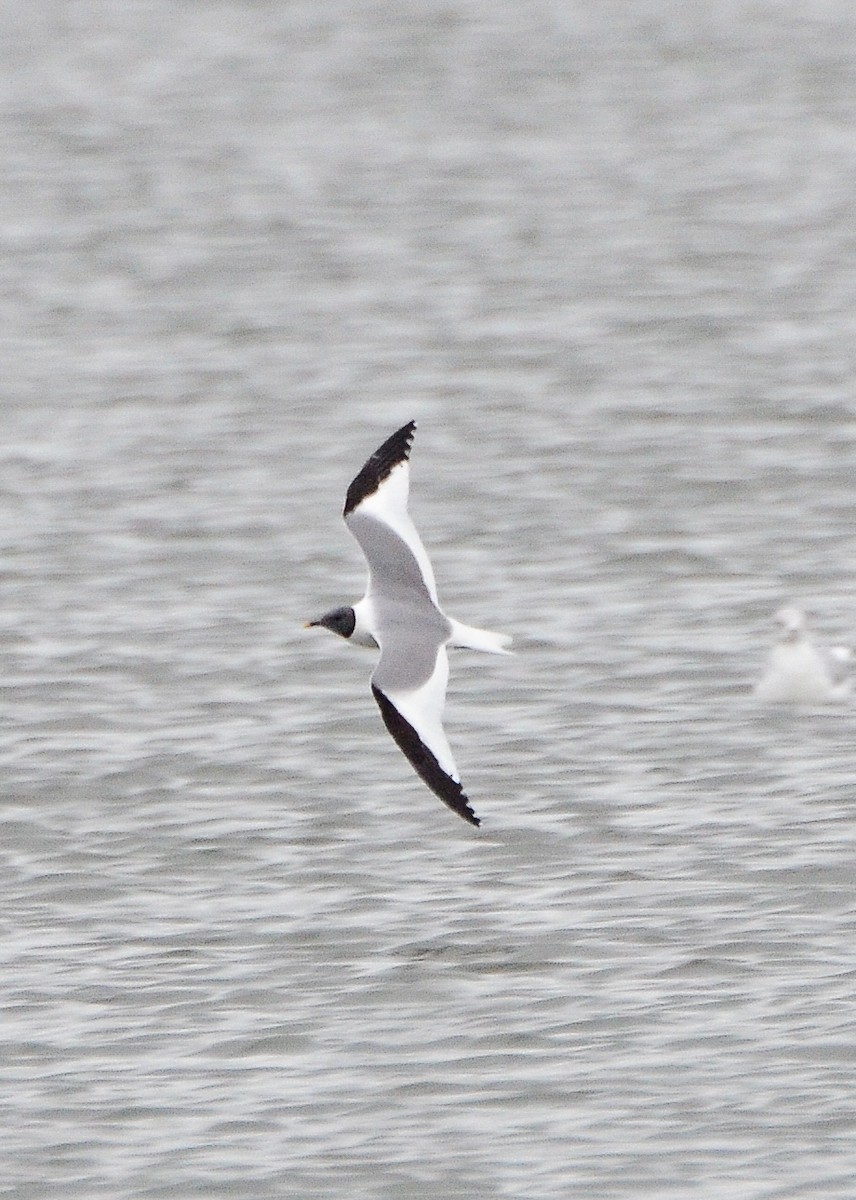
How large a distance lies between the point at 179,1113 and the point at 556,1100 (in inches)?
39.5

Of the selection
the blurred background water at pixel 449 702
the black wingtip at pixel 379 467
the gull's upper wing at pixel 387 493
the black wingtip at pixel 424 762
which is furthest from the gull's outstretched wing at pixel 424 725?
the black wingtip at pixel 379 467

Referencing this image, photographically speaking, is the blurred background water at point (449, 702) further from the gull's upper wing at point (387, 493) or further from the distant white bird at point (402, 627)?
the gull's upper wing at point (387, 493)

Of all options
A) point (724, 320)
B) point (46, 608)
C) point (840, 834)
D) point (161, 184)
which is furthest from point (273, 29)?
point (840, 834)

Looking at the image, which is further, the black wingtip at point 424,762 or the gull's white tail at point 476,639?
the gull's white tail at point 476,639

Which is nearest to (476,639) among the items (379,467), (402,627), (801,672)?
(402,627)

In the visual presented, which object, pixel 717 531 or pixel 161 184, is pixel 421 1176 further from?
pixel 161 184

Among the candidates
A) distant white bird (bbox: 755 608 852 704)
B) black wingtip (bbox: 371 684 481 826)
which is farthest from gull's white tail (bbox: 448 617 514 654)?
distant white bird (bbox: 755 608 852 704)

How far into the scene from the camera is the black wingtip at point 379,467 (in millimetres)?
10406

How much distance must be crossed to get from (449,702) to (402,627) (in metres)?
2.62

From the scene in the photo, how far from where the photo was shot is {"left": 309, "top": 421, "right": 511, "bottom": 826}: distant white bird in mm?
8742

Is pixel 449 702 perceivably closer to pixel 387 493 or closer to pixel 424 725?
pixel 387 493

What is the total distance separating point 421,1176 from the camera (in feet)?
24.4

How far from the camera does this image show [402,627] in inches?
380

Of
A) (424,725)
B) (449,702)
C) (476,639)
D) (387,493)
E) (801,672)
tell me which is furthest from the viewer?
(449,702)
